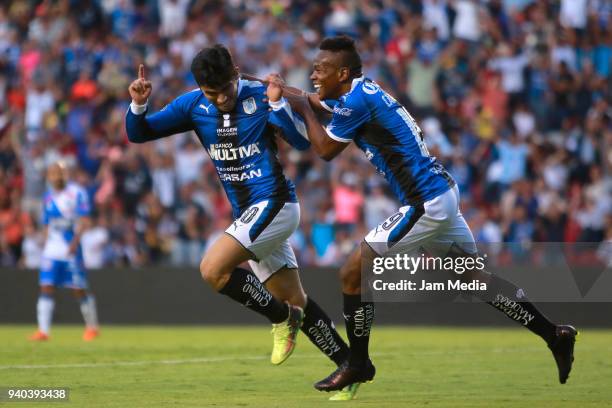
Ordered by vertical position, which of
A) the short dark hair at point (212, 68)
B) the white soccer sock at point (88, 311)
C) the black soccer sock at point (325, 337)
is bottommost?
the white soccer sock at point (88, 311)

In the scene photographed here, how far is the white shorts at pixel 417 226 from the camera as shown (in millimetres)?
9320

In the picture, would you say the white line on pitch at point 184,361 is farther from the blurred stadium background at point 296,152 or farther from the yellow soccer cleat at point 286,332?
the yellow soccer cleat at point 286,332

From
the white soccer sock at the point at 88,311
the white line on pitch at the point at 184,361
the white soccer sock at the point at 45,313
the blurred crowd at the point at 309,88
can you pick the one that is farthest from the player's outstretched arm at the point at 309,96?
the blurred crowd at the point at 309,88

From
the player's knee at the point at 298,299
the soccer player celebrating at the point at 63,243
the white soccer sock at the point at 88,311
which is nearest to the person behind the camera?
the player's knee at the point at 298,299

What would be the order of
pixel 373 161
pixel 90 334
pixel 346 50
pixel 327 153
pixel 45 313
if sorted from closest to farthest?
pixel 327 153 → pixel 346 50 → pixel 373 161 → pixel 45 313 → pixel 90 334

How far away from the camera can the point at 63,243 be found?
17672 millimetres

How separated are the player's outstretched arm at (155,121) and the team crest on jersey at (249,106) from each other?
1.54 ft

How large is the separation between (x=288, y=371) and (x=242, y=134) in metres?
2.95

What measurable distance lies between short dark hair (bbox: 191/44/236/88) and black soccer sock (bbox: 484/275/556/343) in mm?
2689

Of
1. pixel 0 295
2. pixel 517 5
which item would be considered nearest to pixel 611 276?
pixel 517 5

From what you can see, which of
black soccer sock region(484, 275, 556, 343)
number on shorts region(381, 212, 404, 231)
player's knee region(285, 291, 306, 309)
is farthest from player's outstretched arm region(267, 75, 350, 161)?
black soccer sock region(484, 275, 556, 343)

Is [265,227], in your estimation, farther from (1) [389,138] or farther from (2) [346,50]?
(2) [346,50]

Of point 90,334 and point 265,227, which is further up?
point 265,227

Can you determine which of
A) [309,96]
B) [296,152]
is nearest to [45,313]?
[296,152]
